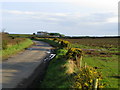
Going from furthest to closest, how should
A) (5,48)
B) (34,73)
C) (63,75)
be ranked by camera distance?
(5,48) → (34,73) → (63,75)

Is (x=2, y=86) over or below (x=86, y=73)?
below

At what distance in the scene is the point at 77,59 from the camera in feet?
54.4

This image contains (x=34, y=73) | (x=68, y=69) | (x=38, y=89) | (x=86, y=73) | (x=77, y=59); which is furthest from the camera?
(x=77, y=59)

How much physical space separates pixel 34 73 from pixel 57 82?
169 inches

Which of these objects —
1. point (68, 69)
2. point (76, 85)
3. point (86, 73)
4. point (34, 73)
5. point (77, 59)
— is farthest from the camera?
point (77, 59)

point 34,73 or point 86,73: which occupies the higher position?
point 86,73

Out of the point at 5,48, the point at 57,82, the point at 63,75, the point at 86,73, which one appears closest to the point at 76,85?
the point at 86,73

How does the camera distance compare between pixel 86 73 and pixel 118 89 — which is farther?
pixel 118 89

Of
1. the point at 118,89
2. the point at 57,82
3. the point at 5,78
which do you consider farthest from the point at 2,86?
the point at 118,89

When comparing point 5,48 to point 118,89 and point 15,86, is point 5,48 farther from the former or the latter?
point 118,89

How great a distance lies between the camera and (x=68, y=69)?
13.2 meters

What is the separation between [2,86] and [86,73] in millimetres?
4711

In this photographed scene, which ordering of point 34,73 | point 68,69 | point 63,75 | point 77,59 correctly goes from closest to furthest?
point 63,75 < point 68,69 < point 34,73 < point 77,59

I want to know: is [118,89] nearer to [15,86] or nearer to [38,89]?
[38,89]
